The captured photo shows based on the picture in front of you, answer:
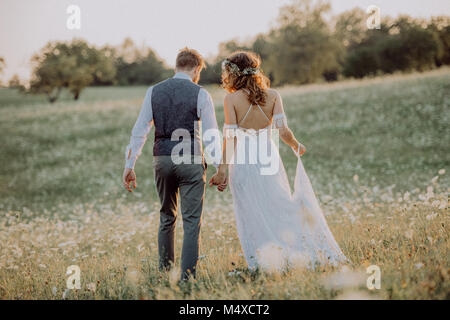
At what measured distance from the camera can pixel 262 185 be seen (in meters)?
4.76

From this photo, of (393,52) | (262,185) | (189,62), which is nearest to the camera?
(189,62)

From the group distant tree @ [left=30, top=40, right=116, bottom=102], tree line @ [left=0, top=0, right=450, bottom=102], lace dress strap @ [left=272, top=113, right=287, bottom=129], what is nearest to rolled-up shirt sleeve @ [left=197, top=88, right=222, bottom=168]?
lace dress strap @ [left=272, top=113, right=287, bottom=129]

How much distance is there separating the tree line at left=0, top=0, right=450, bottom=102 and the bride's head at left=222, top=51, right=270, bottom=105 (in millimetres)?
41147

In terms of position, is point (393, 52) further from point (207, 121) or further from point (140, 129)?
point (140, 129)

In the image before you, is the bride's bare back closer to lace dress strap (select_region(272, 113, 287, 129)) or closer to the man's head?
lace dress strap (select_region(272, 113, 287, 129))

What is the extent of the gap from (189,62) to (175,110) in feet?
2.11

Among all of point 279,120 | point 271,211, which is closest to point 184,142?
point 279,120

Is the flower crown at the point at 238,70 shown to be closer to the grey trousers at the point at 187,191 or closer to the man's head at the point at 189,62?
the man's head at the point at 189,62

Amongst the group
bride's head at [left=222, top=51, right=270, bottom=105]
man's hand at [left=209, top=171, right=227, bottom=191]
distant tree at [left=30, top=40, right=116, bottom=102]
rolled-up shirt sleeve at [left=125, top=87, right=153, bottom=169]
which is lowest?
man's hand at [left=209, top=171, right=227, bottom=191]

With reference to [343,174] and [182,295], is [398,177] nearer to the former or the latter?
[343,174]

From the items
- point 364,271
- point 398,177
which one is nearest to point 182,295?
point 364,271

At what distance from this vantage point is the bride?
4559 mm

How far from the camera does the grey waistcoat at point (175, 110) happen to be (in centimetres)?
434

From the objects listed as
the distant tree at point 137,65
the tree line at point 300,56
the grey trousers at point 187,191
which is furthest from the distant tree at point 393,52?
the grey trousers at point 187,191
